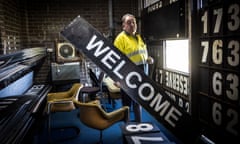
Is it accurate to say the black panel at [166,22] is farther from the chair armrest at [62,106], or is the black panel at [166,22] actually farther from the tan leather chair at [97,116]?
the chair armrest at [62,106]

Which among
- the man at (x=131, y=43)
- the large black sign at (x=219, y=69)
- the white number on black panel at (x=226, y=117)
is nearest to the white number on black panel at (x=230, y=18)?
the large black sign at (x=219, y=69)

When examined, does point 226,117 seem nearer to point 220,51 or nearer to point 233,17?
point 220,51

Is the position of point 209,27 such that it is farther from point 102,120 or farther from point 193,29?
point 102,120

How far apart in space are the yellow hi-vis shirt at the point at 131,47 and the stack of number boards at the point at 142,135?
43.2 inches

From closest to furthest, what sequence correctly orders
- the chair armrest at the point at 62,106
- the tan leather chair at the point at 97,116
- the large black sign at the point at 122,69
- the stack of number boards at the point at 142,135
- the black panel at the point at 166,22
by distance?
1. the large black sign at the point at 122,69
2. the stack of number boards at the point at 142,135
3. the tan leather chair at the point at 97,116
4. the chair armrest at the point at 62,106
5. the black panel at the point at 166,22

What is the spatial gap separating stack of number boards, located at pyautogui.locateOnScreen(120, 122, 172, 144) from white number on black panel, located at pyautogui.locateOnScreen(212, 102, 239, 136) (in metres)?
0.62

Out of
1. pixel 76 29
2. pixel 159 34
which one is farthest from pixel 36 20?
pixel 76 29

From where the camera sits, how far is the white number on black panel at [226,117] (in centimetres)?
219

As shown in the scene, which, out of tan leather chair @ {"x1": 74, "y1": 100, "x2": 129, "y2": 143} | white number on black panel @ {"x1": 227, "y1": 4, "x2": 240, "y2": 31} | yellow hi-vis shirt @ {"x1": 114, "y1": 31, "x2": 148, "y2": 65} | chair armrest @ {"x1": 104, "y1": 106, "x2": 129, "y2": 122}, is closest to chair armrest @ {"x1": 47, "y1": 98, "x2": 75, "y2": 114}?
tan leather chair @ {"x1": 74, "y1": 100, "x2": 129, "y2": 143}

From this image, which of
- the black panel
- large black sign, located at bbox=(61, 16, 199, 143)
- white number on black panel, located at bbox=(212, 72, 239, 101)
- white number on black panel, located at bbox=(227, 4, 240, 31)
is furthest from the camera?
the black panel

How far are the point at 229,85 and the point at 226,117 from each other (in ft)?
1.01

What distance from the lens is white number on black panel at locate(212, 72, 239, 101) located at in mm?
2208

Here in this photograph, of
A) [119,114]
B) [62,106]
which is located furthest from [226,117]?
[62,106]

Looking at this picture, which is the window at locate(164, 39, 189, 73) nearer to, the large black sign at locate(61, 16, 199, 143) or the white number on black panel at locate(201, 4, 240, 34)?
the white number on black panel at locate(201, 4, 240, 34)
